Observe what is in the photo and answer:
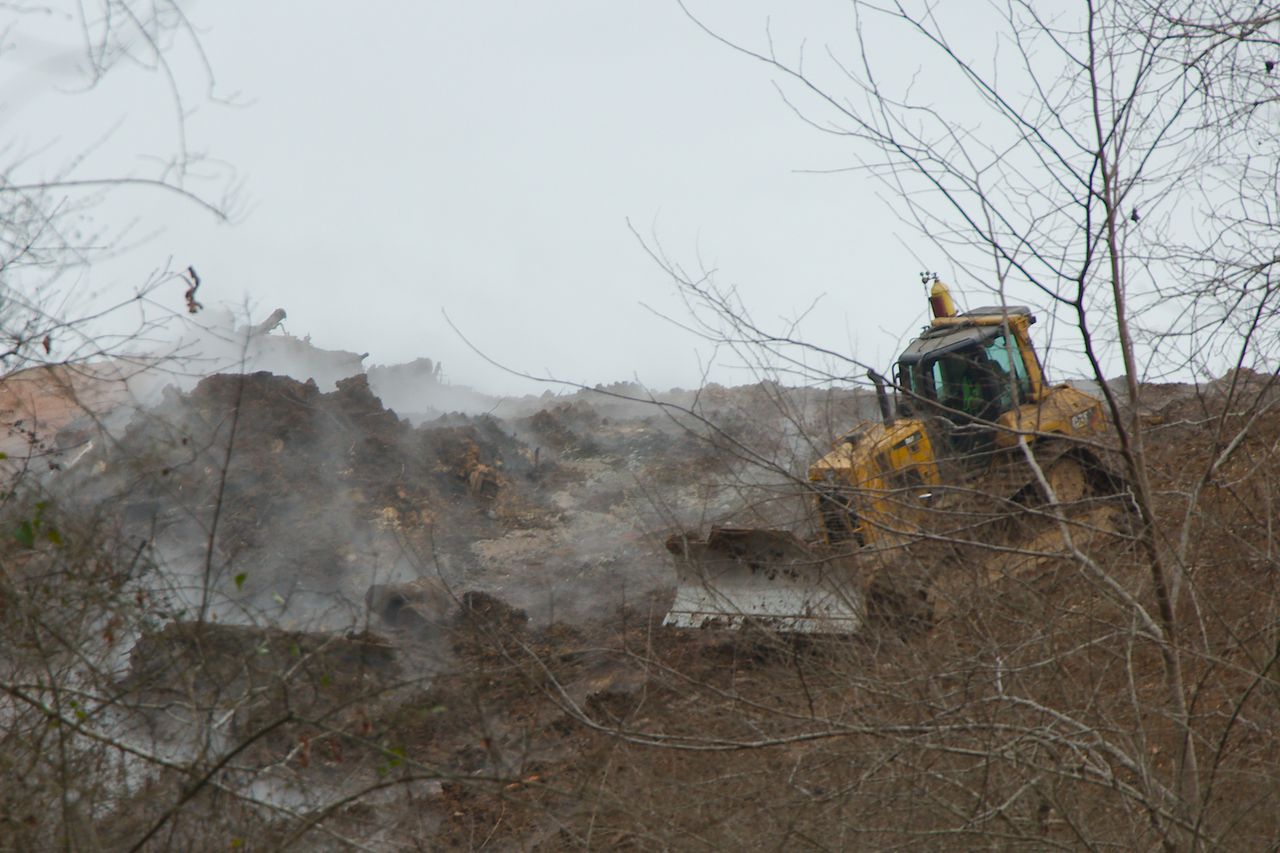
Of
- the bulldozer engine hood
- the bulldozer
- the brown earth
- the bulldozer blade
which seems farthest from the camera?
the bulldozer blade

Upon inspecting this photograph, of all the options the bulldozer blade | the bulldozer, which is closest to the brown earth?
the bulldozer

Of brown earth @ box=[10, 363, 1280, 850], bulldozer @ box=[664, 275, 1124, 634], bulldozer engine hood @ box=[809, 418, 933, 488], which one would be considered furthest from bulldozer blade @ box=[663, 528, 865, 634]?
bulldozer engine hood @ box=[809, 418, 933, 488]

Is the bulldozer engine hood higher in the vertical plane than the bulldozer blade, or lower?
higher

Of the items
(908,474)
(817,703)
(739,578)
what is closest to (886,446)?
(908,474)

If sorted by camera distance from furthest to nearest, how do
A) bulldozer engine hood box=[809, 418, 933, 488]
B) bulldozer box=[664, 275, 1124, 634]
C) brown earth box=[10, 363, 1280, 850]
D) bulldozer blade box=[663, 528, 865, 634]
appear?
bulldozer blade box=[663, 528, 865, 634] < bulldozer engine hood box=[809, 418, 933, 488] < bulldozer box=[664, 275, 1124, 634] < brown earth box=[10, 363, 1280, 850]

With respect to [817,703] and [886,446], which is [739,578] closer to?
[886,446]

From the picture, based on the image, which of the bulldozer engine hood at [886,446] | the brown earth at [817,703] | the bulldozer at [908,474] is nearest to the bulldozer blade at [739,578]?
the bulldozer at [908,474]

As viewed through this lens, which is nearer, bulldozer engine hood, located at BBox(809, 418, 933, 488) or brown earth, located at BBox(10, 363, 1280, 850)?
brown earth, located at BBox(10, 363, 1280, 850)

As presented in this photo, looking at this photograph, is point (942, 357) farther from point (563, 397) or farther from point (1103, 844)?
point (563, 397)

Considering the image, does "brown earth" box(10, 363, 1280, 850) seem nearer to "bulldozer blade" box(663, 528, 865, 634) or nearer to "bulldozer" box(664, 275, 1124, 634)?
"bulldozer" box(664, 275, 1124, 634)

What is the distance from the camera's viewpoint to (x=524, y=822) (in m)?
7.91

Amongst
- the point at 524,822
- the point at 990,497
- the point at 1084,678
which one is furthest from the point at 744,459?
the point at 524,822

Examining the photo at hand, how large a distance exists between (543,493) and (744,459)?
46.1 feet

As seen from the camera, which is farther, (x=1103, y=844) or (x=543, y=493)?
(x=543, y=493)
